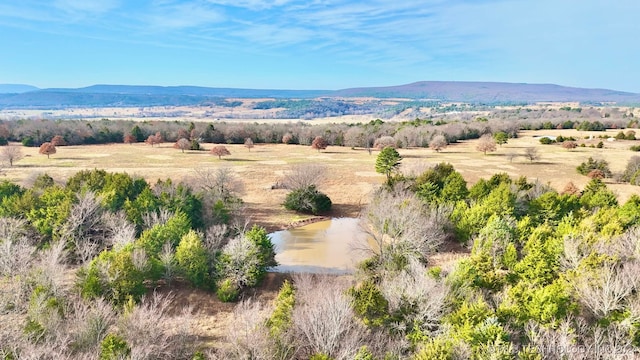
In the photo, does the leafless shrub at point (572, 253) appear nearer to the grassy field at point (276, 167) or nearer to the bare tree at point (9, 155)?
the grassy field at point (276, 167)

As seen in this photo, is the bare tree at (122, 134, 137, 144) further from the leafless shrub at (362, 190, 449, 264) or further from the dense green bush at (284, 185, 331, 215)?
the leafless shrub at (362, 190, 449, 264)

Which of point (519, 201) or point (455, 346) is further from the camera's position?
point (519, 201)

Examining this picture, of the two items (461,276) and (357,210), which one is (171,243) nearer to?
(461,276)

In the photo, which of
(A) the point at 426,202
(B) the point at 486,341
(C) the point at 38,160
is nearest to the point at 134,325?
(B) the point at 486,341

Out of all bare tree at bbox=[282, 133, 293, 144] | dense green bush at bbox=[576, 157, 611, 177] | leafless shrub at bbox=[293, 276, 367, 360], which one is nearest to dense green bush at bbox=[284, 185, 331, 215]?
leafless shrub at bbox=[293, 276, 367, 360]

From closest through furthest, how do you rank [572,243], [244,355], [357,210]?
[244,355] → [572,243] → [357,210]
